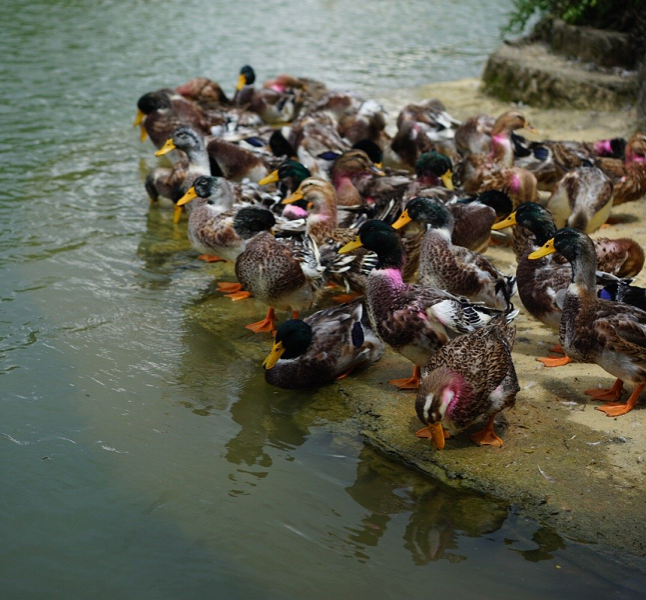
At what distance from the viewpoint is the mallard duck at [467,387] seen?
4.71 meters

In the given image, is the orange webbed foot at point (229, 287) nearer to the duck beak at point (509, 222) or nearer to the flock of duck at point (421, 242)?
the flock of duck at point (421, 242)

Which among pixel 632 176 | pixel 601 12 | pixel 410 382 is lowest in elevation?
pixel 410 382

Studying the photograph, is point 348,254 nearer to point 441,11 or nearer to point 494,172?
point 494,172

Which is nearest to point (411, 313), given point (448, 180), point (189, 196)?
point (189, 196)

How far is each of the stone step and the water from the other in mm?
5753

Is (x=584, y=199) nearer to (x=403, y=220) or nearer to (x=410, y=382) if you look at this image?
(x=403, y=220)

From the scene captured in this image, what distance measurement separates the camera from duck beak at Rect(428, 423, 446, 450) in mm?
4743

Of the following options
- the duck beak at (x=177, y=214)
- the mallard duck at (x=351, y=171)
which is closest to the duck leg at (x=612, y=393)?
the mallard duck at (x=351, y=171)

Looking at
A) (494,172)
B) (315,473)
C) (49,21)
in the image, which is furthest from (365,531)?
(49,21)

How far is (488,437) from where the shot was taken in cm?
488

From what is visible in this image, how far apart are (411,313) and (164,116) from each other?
20.0 feet

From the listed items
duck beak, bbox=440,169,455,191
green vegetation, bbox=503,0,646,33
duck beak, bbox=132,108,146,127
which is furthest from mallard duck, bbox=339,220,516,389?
green vegetation, bbox=503,0,646,33

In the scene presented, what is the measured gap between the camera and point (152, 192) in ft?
29.0

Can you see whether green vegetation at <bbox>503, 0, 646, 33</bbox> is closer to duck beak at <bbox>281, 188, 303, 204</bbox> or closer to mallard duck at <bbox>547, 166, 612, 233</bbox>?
mallard duck at <bbox>547, 166, 612, 233</bbox>
